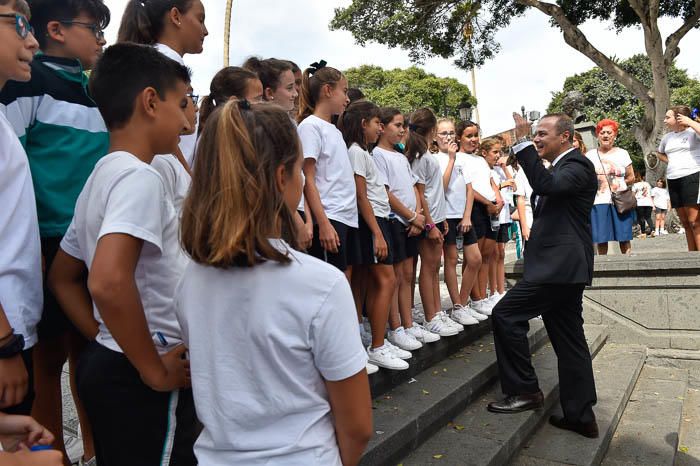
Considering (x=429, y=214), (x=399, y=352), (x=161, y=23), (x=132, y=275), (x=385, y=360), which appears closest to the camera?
(x=132, y=275)

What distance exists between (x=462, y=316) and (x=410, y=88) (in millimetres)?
36286

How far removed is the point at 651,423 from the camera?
180 inches

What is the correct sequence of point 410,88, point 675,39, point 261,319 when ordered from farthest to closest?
point 410,88
point 675,39
point 261,319

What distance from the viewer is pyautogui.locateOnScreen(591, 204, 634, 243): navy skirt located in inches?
283

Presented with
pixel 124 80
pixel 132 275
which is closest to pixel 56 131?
pixel 124 80

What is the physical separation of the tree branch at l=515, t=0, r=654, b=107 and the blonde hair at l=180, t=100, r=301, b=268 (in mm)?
14885

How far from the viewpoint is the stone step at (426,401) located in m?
3.03

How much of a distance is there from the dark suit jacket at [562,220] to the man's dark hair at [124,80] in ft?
9.23

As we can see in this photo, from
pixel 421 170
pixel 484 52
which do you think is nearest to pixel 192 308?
pixel 421 170

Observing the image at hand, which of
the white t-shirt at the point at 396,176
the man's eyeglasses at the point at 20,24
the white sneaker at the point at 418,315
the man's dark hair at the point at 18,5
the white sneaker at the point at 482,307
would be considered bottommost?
the white sneaker at the point at 418,315

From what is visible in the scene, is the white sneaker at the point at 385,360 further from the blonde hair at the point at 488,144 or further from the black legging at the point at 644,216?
the black legging at the point at 644,216

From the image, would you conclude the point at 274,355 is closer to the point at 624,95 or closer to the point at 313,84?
the point at 313,84

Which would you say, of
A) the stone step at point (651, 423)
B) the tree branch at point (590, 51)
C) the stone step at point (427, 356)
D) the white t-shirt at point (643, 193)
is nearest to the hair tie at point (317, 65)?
the stone step at point (427, 356)

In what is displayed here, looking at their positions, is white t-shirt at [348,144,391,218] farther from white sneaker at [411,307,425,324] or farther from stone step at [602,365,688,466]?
stone step at [602,365,688,466]
